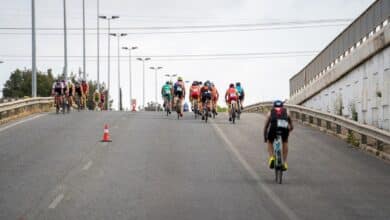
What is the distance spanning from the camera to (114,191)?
17000mm

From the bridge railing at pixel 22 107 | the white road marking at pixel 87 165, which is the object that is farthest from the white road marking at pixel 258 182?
the bridge railing at pixel 22 107

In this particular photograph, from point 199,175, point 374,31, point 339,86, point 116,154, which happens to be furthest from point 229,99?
point 199,175

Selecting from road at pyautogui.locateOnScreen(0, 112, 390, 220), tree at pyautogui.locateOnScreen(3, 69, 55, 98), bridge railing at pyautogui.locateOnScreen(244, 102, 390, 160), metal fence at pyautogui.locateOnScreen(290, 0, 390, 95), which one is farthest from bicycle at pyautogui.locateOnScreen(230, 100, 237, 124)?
tree at pyautogui.locateOnScreen(3, 69, 55, 98)

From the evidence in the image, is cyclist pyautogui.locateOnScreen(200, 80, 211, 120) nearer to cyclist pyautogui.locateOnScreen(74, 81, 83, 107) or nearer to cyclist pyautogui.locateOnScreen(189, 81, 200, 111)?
cyclist pyautogui.locateOnScreen(189, 81, 200, 111)

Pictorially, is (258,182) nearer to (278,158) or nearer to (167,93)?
(278,158)

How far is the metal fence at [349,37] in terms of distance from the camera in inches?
1158

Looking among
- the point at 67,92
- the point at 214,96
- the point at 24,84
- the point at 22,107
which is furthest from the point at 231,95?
the point at 24,84

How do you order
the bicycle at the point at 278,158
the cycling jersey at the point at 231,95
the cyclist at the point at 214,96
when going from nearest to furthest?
1. the bicycle at the point at 278,158
2. the cycling jersey at the point at 231,95
3. the cyclist at the point at 214,96

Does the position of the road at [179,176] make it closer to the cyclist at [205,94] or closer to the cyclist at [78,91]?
the cyclist at [205,94]

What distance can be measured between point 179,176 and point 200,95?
1885 centimetres

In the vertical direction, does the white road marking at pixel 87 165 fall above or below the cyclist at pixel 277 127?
below

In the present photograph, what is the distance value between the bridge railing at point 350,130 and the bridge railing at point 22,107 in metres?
10.8

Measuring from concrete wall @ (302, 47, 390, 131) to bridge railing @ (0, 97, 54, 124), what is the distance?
1210 cm

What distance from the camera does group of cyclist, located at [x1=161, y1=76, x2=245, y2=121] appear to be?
120 ft
